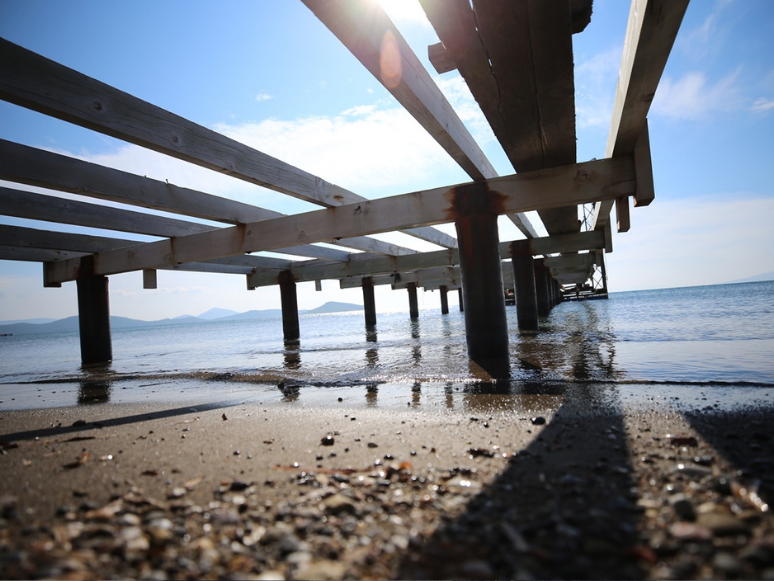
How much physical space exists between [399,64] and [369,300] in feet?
60.4

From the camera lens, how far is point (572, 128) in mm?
4977

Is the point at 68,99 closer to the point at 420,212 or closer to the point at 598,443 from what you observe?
the point at 420,212

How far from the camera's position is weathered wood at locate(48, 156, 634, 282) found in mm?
5672

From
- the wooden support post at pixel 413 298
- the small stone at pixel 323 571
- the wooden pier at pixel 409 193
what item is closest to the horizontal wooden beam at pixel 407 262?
the wooden pier at pixel 409 193

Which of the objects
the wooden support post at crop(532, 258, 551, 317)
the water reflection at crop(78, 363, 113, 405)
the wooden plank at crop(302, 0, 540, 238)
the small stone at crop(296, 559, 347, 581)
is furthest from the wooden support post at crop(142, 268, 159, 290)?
the wooden support post at crop(532, 258, 551, 317)

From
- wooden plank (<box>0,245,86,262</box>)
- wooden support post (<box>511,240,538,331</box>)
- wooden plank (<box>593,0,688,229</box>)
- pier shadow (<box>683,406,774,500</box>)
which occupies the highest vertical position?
wooden plank (<box>593,0,688,229</box>)

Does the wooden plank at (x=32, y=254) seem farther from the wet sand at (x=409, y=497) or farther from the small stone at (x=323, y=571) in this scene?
the small stone at (x=323, y=571)

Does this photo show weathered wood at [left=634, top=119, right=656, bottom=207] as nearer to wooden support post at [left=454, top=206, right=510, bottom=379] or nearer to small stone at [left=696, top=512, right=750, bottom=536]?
wooden support post at [left=454, top=206, right=510, bottom=379]

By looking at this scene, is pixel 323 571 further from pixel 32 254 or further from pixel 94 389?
pixel 32 254

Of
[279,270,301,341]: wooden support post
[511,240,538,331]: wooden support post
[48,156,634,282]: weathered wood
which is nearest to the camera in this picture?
[48,156,634,282]: weathered wood

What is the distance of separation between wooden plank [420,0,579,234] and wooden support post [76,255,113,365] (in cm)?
1014

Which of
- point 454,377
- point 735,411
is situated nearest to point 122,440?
point 454,377

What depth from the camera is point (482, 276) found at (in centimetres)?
620

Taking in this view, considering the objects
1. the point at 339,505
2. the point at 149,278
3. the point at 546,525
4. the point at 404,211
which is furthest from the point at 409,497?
the point at 149,278
